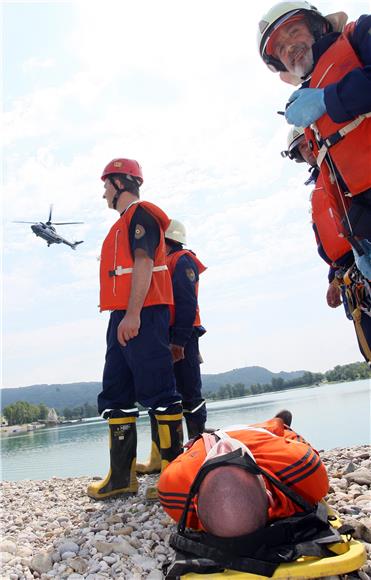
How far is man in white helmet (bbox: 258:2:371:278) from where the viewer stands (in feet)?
7.85

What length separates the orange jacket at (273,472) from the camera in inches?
79.9

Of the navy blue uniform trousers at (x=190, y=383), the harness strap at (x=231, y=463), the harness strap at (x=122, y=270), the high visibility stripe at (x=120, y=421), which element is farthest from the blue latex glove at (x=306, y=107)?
the navy blue uniform trousers at (x=190, y=383)

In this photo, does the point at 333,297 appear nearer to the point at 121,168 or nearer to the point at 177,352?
the point at 177,352

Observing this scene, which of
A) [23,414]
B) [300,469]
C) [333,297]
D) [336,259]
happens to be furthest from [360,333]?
[23,414]

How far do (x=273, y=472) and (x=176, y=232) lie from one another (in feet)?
12.1

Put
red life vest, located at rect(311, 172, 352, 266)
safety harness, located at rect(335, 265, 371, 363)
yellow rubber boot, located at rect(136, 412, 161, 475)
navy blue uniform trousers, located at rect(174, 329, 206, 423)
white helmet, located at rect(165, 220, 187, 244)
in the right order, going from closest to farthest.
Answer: safety harness, located at rect(335, 265, 371, 363), red life vest, located at rect(311, 172, 352, 266), yellow rubber boot, located at rect(136, 412, 161, 475), navy blue uniform trousers, located at rect(174, 329, 206, 423), white helmet, located at rect(165, 220, 187, 244)

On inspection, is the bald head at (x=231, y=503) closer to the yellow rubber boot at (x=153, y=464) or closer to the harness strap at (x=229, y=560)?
the harness strap at (x=229, y=560)

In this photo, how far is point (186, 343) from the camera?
15.2ft

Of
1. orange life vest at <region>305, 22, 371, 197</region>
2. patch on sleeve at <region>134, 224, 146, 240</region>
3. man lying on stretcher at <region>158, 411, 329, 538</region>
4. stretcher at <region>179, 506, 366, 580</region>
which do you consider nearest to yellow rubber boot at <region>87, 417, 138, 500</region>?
man lying on stretcher at <region>158, 411, 329, 538</region>

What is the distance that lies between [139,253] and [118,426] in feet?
4.58

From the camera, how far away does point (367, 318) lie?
9.40ft

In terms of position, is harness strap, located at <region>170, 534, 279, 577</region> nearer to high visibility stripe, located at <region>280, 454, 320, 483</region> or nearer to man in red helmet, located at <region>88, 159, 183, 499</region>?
high visibility stripe, located at <region>280, 454, 320, 483</region>

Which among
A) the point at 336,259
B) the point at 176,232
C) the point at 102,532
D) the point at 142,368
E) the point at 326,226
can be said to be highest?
the point at 176,232

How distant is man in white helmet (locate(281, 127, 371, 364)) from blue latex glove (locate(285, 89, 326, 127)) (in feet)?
1.47
